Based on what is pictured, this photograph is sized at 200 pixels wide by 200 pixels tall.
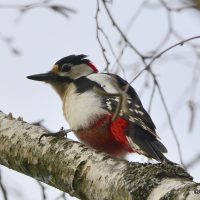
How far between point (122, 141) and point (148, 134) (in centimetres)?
19

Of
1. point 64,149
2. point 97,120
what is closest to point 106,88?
point 97,120

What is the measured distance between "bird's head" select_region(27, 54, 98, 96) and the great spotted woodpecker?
0.70ft

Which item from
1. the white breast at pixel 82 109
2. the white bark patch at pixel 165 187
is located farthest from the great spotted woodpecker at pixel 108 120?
the white bark patch at pixel 165 187

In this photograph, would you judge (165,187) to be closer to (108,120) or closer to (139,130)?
(139,130)

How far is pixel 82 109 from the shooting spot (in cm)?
386

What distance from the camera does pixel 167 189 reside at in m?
1.90

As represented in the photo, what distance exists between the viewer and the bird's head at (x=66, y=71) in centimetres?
460

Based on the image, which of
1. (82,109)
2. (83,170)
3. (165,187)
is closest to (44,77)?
(82,109)

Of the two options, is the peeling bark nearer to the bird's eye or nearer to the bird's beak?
the bird's beak

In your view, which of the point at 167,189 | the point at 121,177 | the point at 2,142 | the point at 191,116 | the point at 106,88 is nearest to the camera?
the point at 167,189

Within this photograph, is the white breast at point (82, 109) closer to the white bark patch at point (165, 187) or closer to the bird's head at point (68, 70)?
the bird's head at point (68, 70)

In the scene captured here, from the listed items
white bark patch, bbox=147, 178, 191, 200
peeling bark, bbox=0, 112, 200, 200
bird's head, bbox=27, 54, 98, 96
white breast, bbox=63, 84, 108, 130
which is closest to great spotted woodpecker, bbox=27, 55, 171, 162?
white breast, bbox=63, 84, 108, 130

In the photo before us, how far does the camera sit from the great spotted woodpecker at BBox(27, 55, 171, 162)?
3467 millimetres

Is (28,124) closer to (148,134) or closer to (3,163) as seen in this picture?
(3,163)
